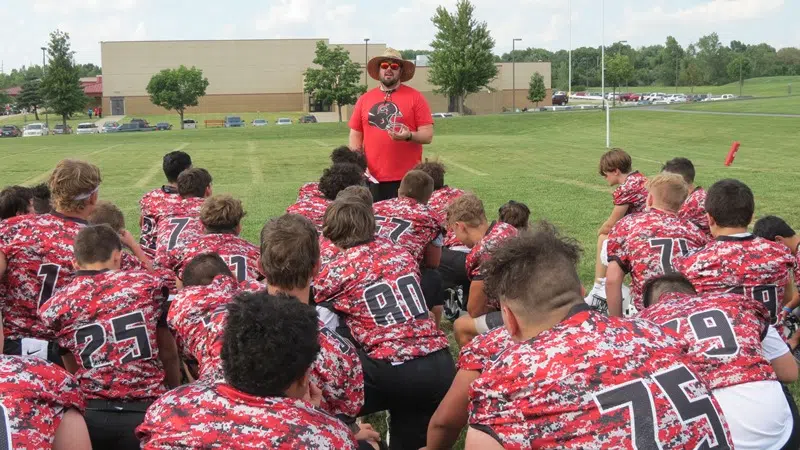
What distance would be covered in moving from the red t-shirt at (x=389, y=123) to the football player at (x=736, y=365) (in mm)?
4623

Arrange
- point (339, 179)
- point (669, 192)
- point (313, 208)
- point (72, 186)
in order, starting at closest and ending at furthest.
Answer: point (72, 186), point (669, 192), point (339, 179), point (313, 208)

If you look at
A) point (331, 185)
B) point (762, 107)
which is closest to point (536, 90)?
point (762, 107)

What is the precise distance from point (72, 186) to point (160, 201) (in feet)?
6.36

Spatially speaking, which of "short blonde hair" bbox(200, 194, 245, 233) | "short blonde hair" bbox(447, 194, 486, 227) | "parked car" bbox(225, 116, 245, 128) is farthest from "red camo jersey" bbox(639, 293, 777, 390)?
"parked car" bbox(225, 116, 245, 128)

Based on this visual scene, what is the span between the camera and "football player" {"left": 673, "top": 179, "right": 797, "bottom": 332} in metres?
4.49

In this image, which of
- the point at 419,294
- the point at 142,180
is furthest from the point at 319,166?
the point at 419,294

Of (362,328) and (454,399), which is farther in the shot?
(362,328)

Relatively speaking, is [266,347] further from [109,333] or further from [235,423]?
[109,333]

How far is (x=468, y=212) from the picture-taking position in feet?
19.8

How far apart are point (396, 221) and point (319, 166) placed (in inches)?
808

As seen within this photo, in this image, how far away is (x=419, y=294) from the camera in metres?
4.33

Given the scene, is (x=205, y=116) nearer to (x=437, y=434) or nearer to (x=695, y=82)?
(x=695, y=82)

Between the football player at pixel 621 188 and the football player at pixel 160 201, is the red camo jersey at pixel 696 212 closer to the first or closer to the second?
the football player at pixel 621 188

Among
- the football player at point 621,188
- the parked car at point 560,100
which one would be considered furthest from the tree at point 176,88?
the football player at point 621,188
